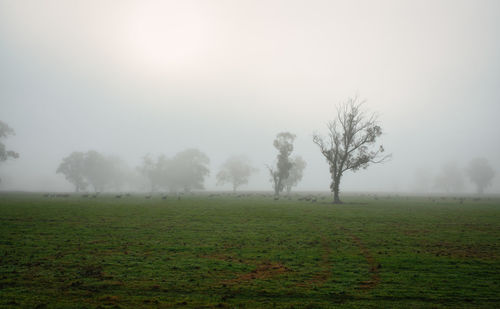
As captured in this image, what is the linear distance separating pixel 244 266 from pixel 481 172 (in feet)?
498

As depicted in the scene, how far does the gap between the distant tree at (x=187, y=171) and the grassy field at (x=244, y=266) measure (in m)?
74.9

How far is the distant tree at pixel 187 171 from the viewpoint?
326 feet

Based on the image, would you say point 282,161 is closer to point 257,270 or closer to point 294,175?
point 294,175

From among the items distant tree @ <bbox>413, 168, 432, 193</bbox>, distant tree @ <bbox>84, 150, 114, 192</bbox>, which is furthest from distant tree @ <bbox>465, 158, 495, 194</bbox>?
distant tree @ <bbox>84, 150, 114, 192</bbox>

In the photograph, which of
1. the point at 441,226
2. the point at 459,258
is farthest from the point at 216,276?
the point at 441,226

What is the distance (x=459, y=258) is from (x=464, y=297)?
20.8 feet

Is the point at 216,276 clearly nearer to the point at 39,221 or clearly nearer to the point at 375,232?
the point at 375,232

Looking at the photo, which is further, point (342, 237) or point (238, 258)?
point (342, 237)

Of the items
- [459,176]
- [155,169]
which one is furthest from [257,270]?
[459,176]

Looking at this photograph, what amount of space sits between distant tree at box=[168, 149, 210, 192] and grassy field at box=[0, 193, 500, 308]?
74.9m

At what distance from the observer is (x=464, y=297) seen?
10281mm

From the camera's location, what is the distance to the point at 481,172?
12256 centimetres

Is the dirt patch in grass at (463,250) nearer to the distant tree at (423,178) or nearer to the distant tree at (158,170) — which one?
the distant tree at (158,170)

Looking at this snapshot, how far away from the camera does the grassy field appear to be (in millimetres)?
9992
